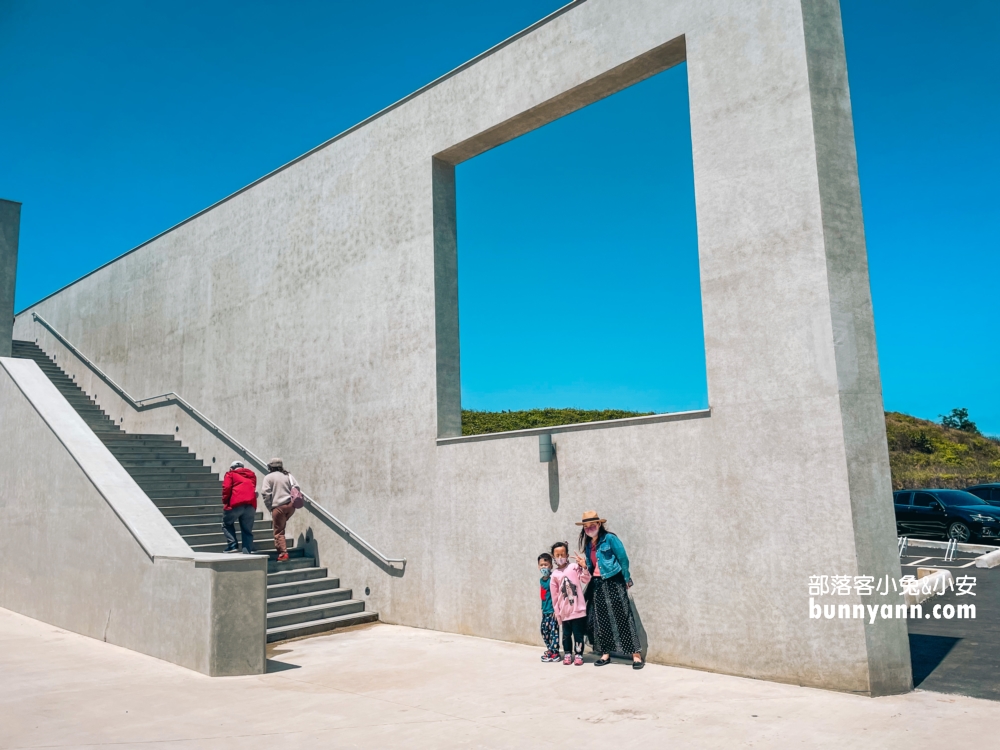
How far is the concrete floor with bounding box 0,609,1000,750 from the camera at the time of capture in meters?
5.28

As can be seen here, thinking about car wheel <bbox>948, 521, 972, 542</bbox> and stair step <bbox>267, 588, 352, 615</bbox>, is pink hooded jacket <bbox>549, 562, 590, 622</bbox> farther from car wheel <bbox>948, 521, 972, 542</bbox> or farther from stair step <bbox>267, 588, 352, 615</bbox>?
car wheel <bbox>948, 521, 972, 542</bbox>

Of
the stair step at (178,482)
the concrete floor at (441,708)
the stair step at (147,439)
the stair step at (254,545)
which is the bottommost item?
the concrete floor at (441,708)

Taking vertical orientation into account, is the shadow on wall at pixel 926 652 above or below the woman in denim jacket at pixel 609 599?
below

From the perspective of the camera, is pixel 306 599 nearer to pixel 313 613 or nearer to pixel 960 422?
pixel 313 613

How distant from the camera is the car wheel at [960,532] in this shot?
661 inches

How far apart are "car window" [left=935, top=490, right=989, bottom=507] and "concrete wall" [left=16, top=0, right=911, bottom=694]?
12.8 metres

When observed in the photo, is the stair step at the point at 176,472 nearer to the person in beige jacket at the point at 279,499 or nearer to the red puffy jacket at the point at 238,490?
the person in beige jacket at the point at 279,499

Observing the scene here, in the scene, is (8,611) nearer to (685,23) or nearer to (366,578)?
(366,578)

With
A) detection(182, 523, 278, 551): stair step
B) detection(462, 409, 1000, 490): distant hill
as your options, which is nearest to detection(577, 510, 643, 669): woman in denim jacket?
detection(182, 523, 278, 551): stair step

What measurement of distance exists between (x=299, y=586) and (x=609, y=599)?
503 centimetres

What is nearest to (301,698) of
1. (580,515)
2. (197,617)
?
(197,617)

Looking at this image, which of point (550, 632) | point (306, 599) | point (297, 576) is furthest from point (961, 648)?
point (297, 576)

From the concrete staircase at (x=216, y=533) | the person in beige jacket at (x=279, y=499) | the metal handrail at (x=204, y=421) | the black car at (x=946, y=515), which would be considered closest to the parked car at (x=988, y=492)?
the black car at (x=946, y=515)

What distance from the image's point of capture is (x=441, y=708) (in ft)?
20.2
